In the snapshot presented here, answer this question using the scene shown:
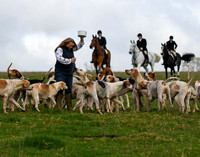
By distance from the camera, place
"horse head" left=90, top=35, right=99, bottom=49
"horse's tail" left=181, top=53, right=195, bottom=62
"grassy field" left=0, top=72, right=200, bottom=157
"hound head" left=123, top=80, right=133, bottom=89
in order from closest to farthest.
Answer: "grassy field" left=0, top=72, right=200, bottom=157, "hound head" left=123, top=80, right=133, bottom=89, "horse head" left=90, top=35, right=99, bottom=49, "horse's tail" left=181, top=53, right=195, bottom=62

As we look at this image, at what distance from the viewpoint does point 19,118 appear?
8016mm

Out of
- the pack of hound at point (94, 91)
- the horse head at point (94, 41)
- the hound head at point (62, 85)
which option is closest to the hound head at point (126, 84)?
the pack of hound at point (94, 91)

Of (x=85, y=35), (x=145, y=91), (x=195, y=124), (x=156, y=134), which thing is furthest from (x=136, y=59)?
(x=156, y=134)

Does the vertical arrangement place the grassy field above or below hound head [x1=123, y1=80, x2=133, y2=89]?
below

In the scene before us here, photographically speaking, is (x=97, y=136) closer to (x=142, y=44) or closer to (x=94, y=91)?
(x=94, y=91)

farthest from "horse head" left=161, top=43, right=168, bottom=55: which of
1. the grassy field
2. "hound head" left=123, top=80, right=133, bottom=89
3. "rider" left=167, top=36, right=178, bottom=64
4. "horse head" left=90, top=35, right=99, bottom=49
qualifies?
the grassy field

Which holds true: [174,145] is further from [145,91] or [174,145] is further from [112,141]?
[145,91]

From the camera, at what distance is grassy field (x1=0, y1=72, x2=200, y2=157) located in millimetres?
5426

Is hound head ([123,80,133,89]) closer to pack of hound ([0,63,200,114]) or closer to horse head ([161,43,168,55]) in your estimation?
pack of hound ([0,63,200,114])

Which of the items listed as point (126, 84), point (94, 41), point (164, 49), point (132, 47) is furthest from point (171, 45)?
point (126, 84)

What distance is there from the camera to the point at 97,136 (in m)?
6.56

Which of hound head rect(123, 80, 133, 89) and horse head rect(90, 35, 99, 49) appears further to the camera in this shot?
horse head rect(90, 35, 99, 49)

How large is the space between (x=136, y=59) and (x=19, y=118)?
14271 mm

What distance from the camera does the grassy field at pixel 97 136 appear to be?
17.8ft
